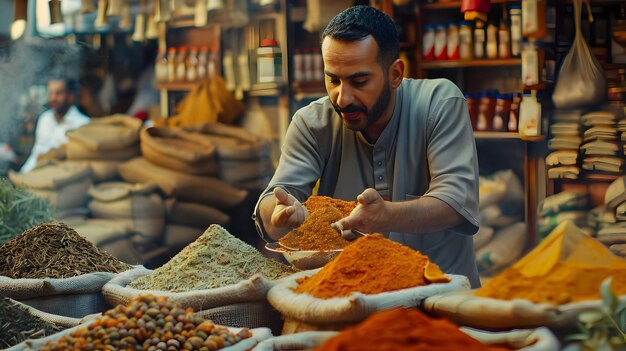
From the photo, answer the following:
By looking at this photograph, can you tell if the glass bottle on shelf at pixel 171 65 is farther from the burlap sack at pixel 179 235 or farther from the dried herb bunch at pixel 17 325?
the dried herb bunch at pixel 17 325

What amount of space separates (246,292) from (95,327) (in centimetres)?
32

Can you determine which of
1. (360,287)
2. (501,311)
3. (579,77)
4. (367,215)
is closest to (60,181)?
(579,77)

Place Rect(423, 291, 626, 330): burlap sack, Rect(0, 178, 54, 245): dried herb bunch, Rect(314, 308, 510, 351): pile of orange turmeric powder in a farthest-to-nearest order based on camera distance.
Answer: Rect(0, 178, 54, 245): dried herb bunch → Rect(423, 291, 626, 330): burlap sack → Rect(314, 308, 510, 351): pile of orange turmeric powder

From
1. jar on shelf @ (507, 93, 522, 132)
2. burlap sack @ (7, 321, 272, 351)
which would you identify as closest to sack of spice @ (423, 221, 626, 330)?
burlap sack @ (7, 321, 272, 351)

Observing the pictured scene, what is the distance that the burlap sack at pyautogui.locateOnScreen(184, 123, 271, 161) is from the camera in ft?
13.3

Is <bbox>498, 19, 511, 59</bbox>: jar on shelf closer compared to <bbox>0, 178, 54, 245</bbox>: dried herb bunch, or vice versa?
<bbox>0, 178, 54, 245</bbox>: dried herb bunch

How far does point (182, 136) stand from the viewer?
4.16m

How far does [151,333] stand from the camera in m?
1.59

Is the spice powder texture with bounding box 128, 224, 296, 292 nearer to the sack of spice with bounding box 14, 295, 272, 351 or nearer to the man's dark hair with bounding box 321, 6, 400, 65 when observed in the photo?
the sack of spice with bounding box 14, 295, 272, 351

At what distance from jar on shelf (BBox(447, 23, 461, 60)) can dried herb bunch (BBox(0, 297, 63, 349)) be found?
2.49 m

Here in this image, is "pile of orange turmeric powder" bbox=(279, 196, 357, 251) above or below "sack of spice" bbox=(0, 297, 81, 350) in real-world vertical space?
above

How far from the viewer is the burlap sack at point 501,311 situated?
1405 millimetres

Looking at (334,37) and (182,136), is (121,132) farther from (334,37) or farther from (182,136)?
(334,37)

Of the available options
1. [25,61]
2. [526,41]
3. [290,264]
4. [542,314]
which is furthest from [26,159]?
[542,314]
